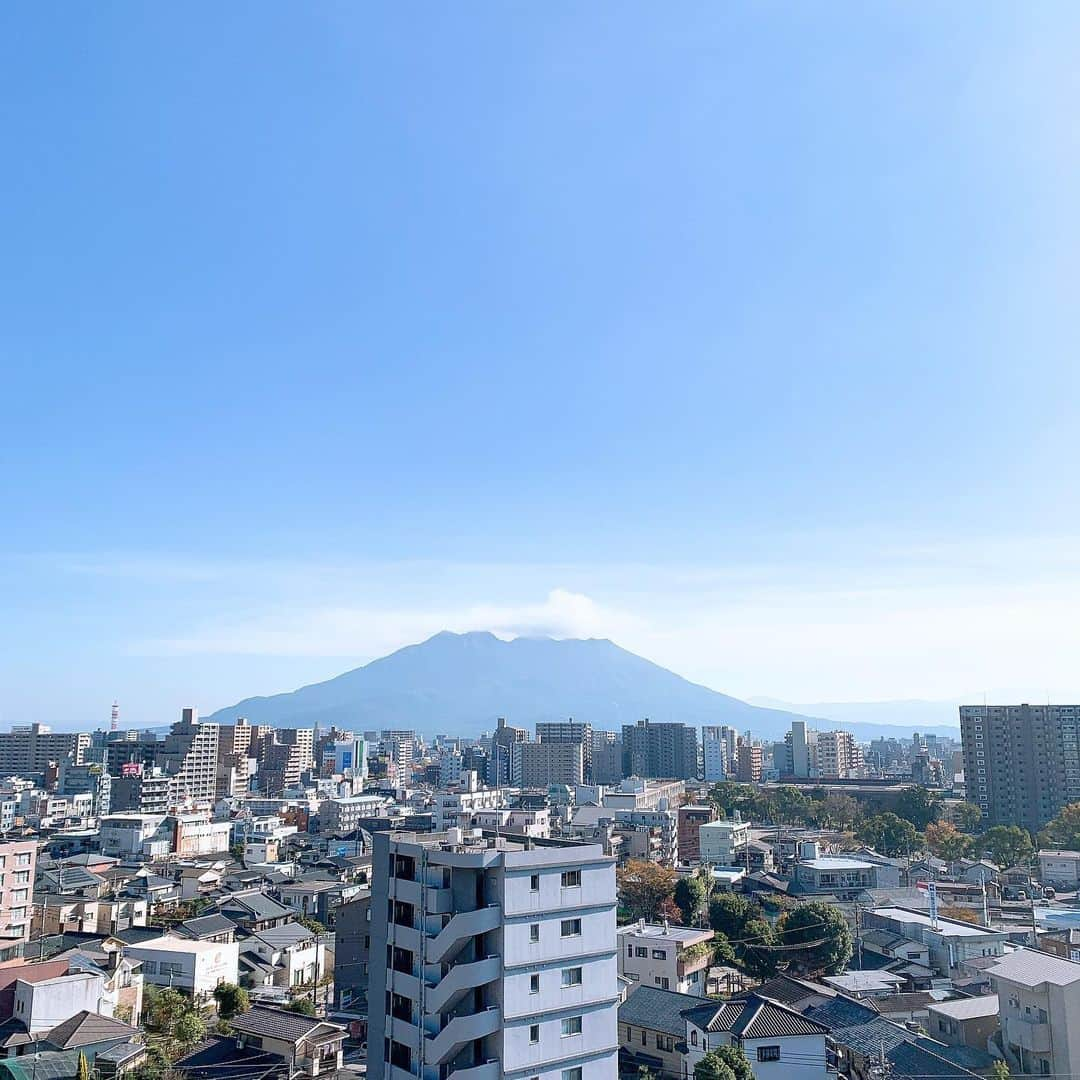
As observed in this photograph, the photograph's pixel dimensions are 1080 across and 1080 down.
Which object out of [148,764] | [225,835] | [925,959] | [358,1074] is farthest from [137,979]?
[148,764]

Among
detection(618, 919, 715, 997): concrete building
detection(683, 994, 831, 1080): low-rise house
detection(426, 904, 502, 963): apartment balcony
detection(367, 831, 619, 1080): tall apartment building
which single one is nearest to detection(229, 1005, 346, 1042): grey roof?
detection(367, 831, 619, 1080): tall apartment building

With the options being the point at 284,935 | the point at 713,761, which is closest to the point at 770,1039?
the point at 284,935

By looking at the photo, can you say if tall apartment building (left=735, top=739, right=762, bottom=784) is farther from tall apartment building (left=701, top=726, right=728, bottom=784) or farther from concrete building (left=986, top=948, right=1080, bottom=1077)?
concrete building (left=986, top=948, right=1080, bottom=1077)

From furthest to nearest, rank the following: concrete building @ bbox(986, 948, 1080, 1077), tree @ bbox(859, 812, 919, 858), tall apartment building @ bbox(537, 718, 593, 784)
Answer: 1. tall apartment building @ bbox(537, 718, 593, 784)
2. tree @ bbox(859, 812, 919, 858)
3. concrete building @ bbox(986, 948, 1080, 1077)

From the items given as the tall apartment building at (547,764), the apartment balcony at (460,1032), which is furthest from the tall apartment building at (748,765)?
the apartment balcony at (460,1032)

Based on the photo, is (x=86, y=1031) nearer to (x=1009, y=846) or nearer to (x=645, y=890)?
(x=645, y=890)
